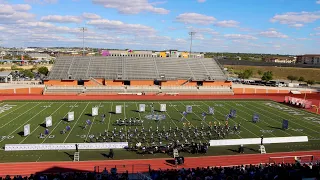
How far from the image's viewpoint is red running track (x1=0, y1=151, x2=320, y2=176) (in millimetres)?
19109

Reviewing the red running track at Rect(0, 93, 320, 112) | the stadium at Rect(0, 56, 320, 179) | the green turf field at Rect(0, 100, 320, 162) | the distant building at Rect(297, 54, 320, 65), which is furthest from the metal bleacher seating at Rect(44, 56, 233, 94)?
the distant building at Rect(297, 54, 320, 65)

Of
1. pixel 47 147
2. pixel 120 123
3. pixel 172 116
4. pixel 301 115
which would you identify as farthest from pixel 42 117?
pixel 301 115

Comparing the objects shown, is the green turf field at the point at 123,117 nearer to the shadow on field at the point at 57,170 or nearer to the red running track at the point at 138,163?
the red running track at the point at 138,163

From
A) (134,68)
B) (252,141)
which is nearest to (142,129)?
(252,141)

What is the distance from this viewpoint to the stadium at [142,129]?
20.7m

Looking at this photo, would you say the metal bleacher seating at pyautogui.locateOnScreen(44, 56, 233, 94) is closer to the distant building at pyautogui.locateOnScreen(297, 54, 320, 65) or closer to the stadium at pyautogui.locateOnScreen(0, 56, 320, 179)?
the stadium at pyautogui.locateOnScreen(0, 56, 320, 179)

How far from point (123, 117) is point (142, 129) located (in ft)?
19.5

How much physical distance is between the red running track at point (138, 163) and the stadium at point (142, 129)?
0.06 metres

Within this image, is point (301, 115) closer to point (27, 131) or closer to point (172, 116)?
point (172, 116)

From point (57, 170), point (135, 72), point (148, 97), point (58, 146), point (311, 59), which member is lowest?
point (57, 170)

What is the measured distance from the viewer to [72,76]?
57.5 m

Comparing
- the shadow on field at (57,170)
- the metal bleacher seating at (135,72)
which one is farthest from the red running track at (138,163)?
the metal bleacher seating at (135,72)

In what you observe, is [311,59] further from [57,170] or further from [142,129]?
[57,170]

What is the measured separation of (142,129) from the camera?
27859mm
